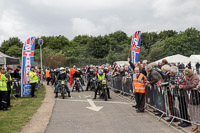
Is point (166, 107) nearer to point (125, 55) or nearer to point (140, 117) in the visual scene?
point (140, 117)

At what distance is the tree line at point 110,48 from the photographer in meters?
53.0

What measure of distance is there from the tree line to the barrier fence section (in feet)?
120

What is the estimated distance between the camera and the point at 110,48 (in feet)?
227

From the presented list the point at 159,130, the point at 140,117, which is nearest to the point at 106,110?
A: the point at 140,117

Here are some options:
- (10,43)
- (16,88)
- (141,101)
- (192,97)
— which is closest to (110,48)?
(10,43)

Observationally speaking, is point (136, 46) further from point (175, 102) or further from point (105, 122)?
point (105, 122)

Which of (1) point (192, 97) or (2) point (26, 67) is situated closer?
(1) point (192, 97)

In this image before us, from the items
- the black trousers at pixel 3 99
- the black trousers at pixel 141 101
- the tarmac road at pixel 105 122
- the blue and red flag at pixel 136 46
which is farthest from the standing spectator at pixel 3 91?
the blue and red flag at pixel 136 46

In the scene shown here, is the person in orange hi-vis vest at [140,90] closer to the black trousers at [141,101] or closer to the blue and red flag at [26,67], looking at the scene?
the black trousers at [141,101]

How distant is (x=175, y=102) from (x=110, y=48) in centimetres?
6265

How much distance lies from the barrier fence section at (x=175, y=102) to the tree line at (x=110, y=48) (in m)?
36.5

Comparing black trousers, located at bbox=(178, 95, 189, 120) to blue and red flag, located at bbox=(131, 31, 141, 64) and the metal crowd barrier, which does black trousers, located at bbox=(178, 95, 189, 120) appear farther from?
the metal crowd barrier

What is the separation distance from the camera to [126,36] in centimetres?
8319

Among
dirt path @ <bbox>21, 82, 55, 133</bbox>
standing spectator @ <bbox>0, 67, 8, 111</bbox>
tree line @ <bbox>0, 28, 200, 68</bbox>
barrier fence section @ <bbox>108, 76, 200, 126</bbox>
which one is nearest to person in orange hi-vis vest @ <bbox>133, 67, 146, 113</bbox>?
barrier fence section @ <bbox>108, 76, 200, 126</bbox>
